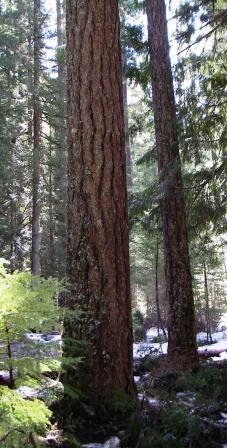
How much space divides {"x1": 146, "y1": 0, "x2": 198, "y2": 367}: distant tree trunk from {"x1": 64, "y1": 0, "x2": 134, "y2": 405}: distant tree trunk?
3.49m

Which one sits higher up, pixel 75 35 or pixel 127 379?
pixel 75 35

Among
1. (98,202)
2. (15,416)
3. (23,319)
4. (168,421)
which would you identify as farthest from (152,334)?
(15,416)

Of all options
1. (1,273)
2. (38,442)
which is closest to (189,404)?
(38,442)

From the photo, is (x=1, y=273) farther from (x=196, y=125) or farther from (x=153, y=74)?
(x=153, y=74)

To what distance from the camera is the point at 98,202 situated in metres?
4.44

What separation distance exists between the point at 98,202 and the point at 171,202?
3.91m

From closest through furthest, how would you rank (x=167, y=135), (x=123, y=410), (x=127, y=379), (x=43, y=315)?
(x=43, y=315) → (x=123, y=410) → (x=127, y=379) → (x=167, y=135)

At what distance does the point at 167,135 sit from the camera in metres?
8.43

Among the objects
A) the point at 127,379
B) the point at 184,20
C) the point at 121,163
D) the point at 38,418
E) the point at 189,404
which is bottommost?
the point at 189,404

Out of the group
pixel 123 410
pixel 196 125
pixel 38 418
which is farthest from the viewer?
pixel 196 125

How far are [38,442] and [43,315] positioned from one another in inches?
38.8

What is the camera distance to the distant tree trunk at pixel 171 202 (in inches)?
308

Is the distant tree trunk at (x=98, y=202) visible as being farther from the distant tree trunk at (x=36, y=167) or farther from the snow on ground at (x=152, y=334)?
the distant tree trunk at (x=36, y=167)

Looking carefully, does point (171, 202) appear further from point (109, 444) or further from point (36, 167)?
point (36, 167)
